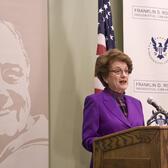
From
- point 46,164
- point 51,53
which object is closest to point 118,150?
point 46,164

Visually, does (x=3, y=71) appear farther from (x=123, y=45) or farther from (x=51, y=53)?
(x=123, y=45)

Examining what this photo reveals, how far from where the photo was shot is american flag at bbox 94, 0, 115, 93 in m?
3.83

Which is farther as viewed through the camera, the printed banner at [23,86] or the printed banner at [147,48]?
the printed banner at [147,48]

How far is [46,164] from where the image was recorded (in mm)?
3699

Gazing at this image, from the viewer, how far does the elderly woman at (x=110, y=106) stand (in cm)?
284

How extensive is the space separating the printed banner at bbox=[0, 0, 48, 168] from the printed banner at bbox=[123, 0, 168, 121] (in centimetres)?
82

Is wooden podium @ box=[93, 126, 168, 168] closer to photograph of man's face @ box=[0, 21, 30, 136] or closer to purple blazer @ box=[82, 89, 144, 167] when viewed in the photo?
purple blazer @ box=[82, 89, 144, 167]

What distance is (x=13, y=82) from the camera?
3.67 m

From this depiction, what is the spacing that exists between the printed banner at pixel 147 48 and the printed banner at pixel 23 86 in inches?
32.2

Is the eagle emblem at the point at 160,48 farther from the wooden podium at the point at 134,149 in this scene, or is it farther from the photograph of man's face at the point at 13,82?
the wooden podium at the point at 134,149

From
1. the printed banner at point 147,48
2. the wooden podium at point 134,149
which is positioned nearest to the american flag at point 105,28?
the printed banner at point 147,48

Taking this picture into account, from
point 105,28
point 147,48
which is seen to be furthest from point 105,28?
point 147,48

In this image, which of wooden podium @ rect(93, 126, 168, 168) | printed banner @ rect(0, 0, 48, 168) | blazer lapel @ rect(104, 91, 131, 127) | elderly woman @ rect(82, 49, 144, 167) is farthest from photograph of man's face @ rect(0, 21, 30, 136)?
wooden podium @ rect(93, 126, 168, 168)

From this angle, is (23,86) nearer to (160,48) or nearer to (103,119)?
(103,119)
